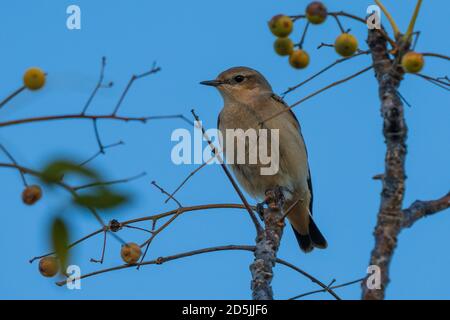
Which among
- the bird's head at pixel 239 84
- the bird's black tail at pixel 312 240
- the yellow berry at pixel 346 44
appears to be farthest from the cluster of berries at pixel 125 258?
the bird's black tail at pixel 312 240

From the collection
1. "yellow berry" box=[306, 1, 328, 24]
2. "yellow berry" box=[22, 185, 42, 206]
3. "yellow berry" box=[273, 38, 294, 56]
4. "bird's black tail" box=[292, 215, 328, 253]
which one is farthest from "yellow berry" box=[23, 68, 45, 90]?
"bird's black tail" box=[292, 215, 328, 253]

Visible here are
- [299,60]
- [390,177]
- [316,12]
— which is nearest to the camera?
[390,177]

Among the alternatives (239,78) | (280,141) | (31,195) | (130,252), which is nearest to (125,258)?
(130,252)

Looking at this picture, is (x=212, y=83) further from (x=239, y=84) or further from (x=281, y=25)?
(x=281, y=25)

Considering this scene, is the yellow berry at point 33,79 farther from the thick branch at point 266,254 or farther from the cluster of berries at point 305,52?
the thick branch at point 266,254

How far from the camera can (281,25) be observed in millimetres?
3355

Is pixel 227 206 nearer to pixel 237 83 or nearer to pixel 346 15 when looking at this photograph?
pixel 346 15

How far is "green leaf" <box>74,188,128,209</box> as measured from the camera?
1660 millimetres

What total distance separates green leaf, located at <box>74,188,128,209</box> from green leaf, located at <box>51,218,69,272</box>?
0.26 feet

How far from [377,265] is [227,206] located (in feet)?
7.28

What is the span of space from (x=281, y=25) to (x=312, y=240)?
6.25m

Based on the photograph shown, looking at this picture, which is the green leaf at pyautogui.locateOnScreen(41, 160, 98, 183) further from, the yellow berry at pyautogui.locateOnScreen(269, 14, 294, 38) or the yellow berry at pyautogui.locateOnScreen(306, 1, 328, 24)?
the yellow berry at pyautogui.locateOnScreen(269, 14, 294, 38)

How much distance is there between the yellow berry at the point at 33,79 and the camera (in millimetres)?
2523
